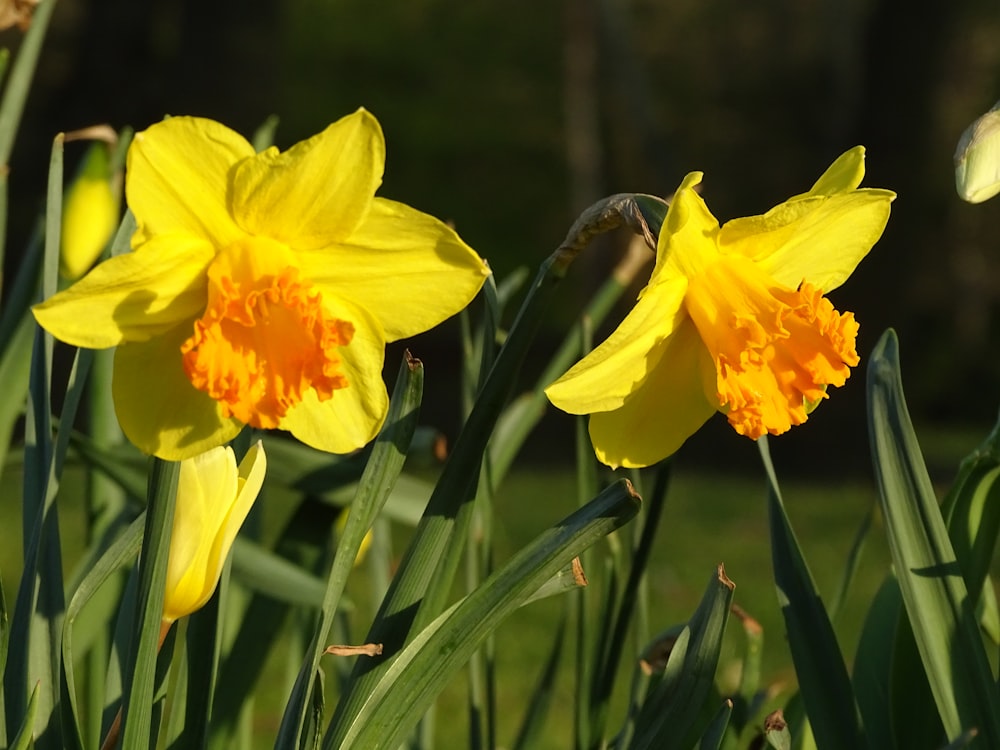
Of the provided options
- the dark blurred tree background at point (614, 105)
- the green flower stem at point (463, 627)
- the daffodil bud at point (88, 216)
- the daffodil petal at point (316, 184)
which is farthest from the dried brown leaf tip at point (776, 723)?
the dark blurred tree background at point (614, 105)

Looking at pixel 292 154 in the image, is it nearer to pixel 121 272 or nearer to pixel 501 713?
pixel 121 272

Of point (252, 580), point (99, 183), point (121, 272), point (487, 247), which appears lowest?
point (487, 247)

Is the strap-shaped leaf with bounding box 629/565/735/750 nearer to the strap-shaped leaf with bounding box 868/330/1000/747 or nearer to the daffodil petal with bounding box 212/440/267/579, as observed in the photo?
the strap-shaped leaf with bounding box 868/330/1000/747

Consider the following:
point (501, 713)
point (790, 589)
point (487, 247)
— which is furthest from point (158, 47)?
point (487, 247)

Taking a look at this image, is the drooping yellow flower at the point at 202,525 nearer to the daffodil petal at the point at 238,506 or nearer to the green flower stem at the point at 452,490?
the daffodil petal at the point at 238,506

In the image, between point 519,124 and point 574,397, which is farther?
point 519,124

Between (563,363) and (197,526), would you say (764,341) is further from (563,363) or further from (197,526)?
(563,363)

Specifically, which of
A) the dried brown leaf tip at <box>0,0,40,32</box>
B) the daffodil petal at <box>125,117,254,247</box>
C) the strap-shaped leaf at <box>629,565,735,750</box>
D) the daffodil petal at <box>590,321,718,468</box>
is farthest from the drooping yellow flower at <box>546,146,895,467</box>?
the dried brown leaf tip at <box>0,0,40,32</box>

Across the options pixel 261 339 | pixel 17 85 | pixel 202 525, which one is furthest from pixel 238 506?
pixel 17 85
